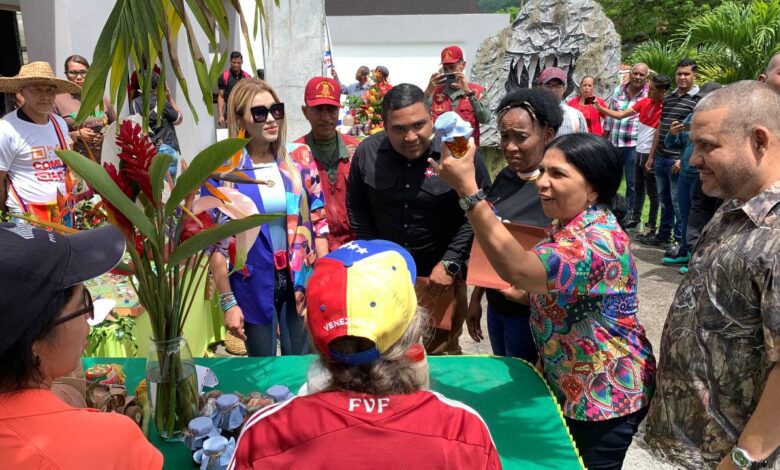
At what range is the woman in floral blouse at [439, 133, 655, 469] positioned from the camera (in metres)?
1.68

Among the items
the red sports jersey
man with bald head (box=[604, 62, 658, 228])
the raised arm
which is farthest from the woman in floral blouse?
man with bald head (box=[604, 62, 658, 228])

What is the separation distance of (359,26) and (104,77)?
20453 millimetres

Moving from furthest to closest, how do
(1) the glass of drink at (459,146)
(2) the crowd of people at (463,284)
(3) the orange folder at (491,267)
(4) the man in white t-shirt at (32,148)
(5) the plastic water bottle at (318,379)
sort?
(4) the man in white t-shirt at (32,148), (3) the orange folder at (491,267), (1) the glass of drink at (459,146), (5) the plastic water bottle at (318,379), (2) the crowd of people at (463,284)

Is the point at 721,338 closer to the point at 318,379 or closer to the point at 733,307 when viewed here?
the point at 733,307

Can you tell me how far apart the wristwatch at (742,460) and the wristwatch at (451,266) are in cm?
141

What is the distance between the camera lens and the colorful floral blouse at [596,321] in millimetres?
1687

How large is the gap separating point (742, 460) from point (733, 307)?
36cm

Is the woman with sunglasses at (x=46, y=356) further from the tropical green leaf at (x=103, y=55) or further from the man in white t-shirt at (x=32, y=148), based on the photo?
the man in white t-shirt at (x=32, y=148)

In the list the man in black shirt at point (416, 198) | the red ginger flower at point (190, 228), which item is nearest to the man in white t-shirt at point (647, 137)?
the man in black shirt at point (416, 198)

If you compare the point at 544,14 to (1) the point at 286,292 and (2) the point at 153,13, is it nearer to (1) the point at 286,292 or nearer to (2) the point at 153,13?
(1) the point at 286,292

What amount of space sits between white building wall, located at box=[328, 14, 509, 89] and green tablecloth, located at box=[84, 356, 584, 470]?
1933 cm

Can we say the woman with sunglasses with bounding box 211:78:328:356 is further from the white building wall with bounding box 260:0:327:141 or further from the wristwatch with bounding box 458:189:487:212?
the white building wall with bounding box 260:0:327:141

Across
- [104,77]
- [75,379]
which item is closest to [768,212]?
[104,77]

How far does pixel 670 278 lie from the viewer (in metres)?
5.51
